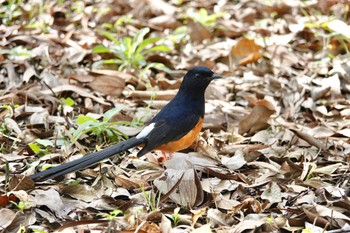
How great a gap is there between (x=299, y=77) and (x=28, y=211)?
3.81 m

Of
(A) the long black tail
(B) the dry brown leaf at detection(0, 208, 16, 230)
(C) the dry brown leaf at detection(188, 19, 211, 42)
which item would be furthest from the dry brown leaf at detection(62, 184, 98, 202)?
(C) the dry brown leaf at detection(188, 19, 211, 42)

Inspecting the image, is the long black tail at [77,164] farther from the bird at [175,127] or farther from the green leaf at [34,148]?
the green leaf at [34,148]

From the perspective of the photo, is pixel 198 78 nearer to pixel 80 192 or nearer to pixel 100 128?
pixel 100 128

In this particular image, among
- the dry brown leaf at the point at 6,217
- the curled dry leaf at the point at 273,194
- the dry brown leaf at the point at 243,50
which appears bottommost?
the dry brown leaf at the point at 243,50

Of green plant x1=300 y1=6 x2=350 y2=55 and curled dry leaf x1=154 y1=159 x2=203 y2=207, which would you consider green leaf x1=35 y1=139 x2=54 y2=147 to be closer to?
curled dry leaf x1=154 y1=159 x2=203 y2=207

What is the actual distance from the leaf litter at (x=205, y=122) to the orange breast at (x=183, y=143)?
144 mm

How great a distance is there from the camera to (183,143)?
536cm

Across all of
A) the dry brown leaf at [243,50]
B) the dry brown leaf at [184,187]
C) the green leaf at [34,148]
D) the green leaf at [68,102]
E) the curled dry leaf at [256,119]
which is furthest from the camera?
the dry brown leaf at [243,50]

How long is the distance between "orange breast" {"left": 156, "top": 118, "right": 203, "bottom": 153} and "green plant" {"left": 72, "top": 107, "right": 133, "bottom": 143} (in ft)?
1.45

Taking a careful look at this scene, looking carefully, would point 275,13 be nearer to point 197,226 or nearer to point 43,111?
point 43,111

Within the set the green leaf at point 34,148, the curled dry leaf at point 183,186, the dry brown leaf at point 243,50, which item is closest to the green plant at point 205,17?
the dry brown leaf at point 243,50

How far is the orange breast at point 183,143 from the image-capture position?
5297 millimetres

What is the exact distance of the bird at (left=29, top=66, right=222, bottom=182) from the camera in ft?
15.7

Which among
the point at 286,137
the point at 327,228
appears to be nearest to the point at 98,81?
the point at 286,137
